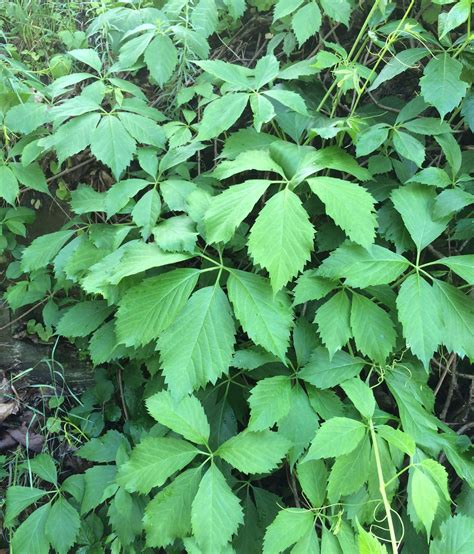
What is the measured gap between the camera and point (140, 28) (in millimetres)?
1347

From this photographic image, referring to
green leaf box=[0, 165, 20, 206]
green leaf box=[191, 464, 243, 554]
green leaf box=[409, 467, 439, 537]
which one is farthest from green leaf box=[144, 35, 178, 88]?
green leaf box=[409, 467, 439, 537]

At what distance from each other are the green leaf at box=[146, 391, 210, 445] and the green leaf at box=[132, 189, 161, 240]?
427 mm

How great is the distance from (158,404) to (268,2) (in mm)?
1274

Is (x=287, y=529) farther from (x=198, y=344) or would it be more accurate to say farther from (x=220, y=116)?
(x=220, y=116)

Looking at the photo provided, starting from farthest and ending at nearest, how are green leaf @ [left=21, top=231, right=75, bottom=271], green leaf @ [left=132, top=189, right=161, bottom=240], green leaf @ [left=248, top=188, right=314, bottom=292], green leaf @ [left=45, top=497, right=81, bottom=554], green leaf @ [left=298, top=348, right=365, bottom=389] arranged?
green leaf @ [left=21, top=231, right=75, bottom=271] < green leaf @ [left=45, top=497, right=81, bottom=554] < green leaf @ [left=132, top=189, right=161, bottom=240] < green leaf @ [left=298, top=348, right=365, bottom=389] < green leaf @ [left=248, top=188, right=314, bottom=292]

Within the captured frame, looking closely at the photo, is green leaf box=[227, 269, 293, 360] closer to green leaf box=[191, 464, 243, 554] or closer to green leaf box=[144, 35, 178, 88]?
green leaf box=[191, 464, 243, 554]

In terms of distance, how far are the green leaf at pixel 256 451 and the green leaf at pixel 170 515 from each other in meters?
0.13

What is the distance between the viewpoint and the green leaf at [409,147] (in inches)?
43.0

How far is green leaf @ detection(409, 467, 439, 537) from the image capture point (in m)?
0.82

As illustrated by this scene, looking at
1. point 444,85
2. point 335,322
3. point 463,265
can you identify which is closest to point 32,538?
point 335,322

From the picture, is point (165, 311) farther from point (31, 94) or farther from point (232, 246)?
point (31, 94)

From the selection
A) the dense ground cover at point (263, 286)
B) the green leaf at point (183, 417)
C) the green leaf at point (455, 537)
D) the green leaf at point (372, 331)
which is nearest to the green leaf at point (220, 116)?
the dense ground cover at point (263, 286)

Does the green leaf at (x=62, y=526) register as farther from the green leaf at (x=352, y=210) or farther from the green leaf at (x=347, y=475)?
the green leaf at (x=352, y=210)

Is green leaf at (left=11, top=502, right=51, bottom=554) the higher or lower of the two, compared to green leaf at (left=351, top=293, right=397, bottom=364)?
lower
